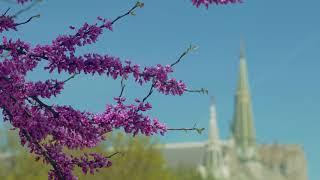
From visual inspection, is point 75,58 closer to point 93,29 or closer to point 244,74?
point 93,29

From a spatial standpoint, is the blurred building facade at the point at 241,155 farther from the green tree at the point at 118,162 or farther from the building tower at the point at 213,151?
the green tree at the point at 118,162

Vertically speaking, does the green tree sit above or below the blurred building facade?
below

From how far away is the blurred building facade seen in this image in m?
109

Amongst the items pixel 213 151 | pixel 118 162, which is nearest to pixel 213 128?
pixel 213 151

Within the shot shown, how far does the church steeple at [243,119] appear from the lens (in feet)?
403

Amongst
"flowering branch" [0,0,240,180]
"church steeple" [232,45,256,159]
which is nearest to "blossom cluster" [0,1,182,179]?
"flowering branch" [0,0,240,180]

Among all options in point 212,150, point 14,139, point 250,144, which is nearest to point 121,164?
point 14,139

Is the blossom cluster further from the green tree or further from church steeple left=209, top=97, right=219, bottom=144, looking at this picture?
church steeple left=209, top=97, right=219, bottom=144

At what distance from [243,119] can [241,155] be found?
17316mm

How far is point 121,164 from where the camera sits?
47.3m

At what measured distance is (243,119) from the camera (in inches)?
5281

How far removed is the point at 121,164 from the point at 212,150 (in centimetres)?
6129

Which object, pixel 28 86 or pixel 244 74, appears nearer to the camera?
pixel 28 86

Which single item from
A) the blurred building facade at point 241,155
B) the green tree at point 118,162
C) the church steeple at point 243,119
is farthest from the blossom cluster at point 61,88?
the church steeple at point 243,119
